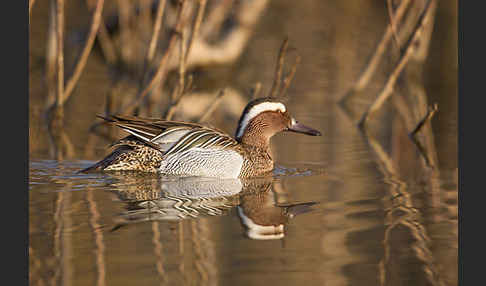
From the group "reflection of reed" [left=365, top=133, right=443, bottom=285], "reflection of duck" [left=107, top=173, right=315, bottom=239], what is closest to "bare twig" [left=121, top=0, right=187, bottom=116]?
"reflection of duck" [left=107, top=173, right=315, bottom=239]

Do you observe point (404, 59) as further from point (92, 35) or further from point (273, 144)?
point (92, 35)

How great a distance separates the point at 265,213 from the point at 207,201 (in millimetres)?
641

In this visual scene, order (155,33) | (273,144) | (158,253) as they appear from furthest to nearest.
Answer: (273,144), (155,33), (158,253)

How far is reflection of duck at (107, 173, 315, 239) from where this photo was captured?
7.35 m

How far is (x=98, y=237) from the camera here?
264 inches

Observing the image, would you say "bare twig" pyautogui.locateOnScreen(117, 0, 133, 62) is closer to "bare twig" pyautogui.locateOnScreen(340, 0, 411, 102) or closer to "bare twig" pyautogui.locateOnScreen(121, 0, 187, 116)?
"bare twig" pyautogui.locateOnScreen(121, 0, 187, 116)

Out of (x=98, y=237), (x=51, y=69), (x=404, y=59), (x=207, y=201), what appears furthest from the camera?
(x=51, y=69)

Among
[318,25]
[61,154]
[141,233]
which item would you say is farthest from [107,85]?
[318,25]

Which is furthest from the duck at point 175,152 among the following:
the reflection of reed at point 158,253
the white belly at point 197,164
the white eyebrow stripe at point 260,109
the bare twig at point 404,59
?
the bare twig at point 404,59

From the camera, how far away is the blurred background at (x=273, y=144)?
6.21 meters

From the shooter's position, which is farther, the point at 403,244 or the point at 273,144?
the point at 273,144

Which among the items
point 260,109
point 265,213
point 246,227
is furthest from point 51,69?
point 246,227

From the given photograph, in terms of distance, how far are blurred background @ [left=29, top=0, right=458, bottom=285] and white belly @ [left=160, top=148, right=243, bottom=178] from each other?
596 millimetres

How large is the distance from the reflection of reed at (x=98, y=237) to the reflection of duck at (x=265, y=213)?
1179 mm
